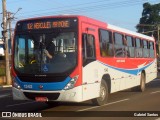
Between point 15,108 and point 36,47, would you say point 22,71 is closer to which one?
point 36,47

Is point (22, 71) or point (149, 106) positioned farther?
point (149, 106)

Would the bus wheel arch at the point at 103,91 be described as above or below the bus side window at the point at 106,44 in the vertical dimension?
below

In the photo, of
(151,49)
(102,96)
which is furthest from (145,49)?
(102,96)

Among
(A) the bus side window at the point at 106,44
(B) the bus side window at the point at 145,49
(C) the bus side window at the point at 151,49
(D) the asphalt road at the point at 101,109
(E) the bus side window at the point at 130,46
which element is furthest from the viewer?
(C) the bus side window at the point at 151,49

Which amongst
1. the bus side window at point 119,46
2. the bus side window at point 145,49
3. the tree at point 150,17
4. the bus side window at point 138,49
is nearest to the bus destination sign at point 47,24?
the bus side window at point 119,46

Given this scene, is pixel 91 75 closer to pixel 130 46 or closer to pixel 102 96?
pixel 102 96

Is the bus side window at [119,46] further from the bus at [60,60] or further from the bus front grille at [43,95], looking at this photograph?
the bus front grille at [43,95]

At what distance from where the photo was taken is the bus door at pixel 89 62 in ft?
43.4

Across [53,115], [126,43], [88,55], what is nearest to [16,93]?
[53,115]

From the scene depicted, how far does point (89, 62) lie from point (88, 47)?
0.48 m

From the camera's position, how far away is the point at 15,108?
14789 mm

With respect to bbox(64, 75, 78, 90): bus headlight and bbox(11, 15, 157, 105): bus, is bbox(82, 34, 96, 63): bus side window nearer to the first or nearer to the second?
bbox(11, 15, 157, 105): bus

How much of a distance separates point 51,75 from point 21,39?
1727 millimetres

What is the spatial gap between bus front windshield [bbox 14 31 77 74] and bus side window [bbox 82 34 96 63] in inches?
16.6
